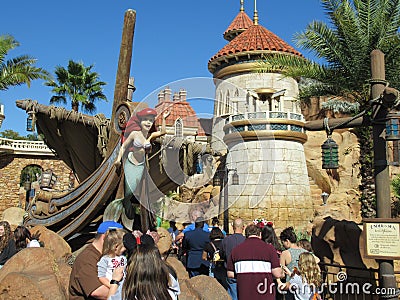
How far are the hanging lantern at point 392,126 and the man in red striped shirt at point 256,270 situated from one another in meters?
2.94

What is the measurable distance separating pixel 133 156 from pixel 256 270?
3125 millimetres

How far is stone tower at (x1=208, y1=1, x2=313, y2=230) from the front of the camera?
19172 mm

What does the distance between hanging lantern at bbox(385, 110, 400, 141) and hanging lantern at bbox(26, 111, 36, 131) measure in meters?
6.77

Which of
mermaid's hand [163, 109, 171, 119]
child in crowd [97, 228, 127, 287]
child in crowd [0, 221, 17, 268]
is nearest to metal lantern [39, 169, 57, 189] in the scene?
child in crowd [0, 221, 17, 268]

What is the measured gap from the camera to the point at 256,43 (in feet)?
70.6

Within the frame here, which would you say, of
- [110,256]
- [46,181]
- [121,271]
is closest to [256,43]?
[46,181]

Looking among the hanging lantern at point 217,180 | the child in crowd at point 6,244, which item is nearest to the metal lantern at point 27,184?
the hanging lantern at point 217,180

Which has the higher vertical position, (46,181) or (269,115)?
(269,115)

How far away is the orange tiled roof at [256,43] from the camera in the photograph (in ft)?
69.8

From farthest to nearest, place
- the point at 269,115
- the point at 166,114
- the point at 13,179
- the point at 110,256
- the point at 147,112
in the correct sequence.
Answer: the point at 13,179 → the point at 269,115 → the point at 166,114 → the point at 147,112 → the point at 110,256

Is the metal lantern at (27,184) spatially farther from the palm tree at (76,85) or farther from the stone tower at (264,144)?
the stone tower at (264,144)

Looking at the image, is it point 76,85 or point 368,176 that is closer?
point 368,176

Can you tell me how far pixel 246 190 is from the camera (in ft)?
65.8

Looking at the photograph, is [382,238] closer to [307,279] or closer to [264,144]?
[307,279]
